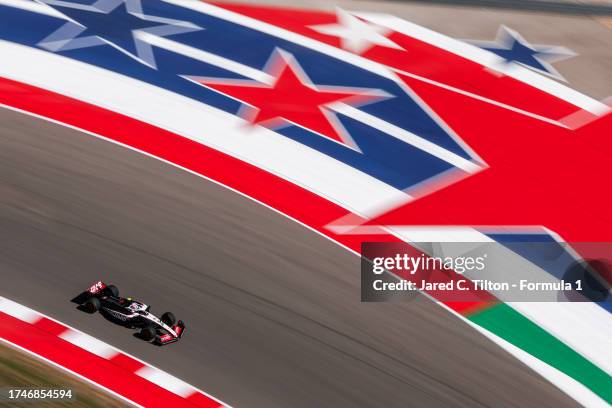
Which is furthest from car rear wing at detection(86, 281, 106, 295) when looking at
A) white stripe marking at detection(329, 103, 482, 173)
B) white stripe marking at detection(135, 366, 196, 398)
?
white stripe marking at detection(329, 103, 482, 173)

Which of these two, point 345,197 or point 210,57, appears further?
point 210,57

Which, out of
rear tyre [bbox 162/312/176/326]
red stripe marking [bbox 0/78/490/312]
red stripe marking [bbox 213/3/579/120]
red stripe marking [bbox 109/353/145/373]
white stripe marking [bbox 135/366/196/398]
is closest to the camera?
white stripe marking [bbox 135/366/196/398]

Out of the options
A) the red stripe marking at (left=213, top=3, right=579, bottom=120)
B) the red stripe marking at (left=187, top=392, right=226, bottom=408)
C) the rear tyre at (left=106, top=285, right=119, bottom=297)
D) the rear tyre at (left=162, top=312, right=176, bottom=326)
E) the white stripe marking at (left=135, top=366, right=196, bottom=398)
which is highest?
the red stripe marking at (left=213, top=3, right=579, bottom=120)

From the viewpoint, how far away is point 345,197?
1264cm

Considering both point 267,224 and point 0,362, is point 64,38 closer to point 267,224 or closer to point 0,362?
point 267,224

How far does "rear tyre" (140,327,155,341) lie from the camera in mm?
10172

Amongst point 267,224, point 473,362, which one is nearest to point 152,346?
point 267,224

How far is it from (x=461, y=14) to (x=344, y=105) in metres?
4.23

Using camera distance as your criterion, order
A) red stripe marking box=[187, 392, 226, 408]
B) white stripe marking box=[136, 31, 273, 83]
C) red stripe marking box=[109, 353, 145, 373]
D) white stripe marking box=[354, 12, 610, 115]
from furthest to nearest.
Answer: white stripe marking box=[354, 12, 610, 115] < white stripe marking box=[136, 31, 273, 83] < red stripe marking box=[109, 353, 145, 373] < red stripe marking box=[187, 392, 226, 408]

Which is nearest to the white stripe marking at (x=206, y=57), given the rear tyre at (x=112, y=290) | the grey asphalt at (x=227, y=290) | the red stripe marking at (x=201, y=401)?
the grey asphalt at (x=227, y=290)

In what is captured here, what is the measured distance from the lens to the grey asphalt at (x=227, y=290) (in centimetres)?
1014

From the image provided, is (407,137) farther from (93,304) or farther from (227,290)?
(93,304)

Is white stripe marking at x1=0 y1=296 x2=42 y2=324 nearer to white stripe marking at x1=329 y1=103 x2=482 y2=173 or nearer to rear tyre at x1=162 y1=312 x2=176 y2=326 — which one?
rear tyre at x1=162 y1=312 x2=176 y2=326

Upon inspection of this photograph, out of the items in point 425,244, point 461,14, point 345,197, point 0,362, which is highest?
point 461,14
